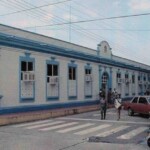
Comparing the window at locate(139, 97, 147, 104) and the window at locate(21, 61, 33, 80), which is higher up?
the window at locate(21, 61, 33, 80)

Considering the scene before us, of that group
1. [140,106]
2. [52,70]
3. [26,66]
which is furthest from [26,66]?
[140,106]

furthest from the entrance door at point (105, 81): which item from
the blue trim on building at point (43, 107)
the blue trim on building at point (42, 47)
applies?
the blue trim on building at point (43, 107)

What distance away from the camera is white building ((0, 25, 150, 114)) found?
73.0 feet

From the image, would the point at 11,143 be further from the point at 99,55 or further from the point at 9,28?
the point at 99,55

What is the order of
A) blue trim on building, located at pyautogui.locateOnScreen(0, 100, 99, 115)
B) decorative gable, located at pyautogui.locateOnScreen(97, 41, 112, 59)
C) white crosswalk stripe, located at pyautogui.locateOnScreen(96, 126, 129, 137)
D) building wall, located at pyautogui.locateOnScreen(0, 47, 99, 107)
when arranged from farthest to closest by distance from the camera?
decorative gable, located at pyautogui.locateOnScreen(97, 41, 112, 59)
blue trim on building, located at pyautogui.locateOnScreen(0, 100, 99, 115)
building wall, located at pyautogui.locateOnScreen(0, 47, 99, 107)
white crosswalk stripe, located at pyautogui.locateOnScreen(96, 126, 129, 137)

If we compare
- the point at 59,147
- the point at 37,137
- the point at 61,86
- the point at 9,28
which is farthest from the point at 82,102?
the point at 59,147

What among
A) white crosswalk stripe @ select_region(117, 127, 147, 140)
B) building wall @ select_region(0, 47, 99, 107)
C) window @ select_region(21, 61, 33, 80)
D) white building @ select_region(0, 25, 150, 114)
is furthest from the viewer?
window @ select_region(21, 61, 33, 80)

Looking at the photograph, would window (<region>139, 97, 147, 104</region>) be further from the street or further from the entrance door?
the entrance door

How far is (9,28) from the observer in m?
22.6

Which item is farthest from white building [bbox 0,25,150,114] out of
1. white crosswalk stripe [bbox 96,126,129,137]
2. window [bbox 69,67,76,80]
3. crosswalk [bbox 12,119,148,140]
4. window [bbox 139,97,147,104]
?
white crosswalk stripe [bbox 96,126,129,137]

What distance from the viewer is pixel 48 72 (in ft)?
87.0

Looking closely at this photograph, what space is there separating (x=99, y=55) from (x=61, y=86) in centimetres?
903

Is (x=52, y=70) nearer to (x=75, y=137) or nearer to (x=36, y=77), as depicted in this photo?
(x=36, y=77)

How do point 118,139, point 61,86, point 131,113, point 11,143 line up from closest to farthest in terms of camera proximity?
point 11,143, point 118,139, point 131,113, point 61,86
